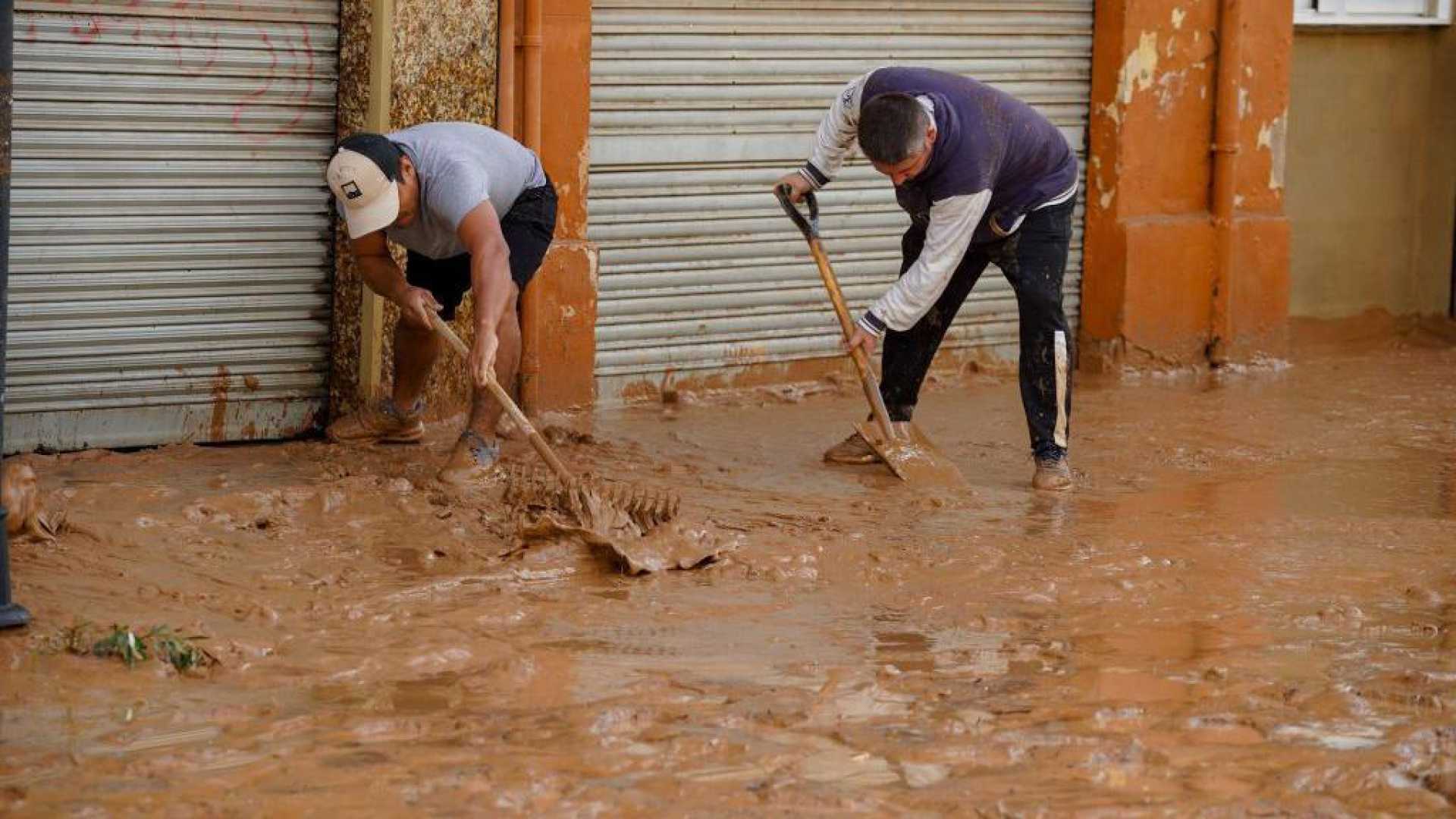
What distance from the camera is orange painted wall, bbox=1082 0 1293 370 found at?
9875 millimetres

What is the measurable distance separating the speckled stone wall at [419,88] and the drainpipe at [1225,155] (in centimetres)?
407

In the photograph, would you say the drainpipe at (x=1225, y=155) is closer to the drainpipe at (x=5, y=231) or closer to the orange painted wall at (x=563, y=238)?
the orange painted wall at (x=563, y=238)

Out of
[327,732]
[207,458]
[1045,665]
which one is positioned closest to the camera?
[327,732]

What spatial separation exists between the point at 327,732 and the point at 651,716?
0.73 m

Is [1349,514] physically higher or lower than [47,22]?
lower

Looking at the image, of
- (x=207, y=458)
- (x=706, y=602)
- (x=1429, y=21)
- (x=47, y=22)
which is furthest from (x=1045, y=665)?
(x=1429, y=21)

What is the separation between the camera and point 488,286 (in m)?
6.28

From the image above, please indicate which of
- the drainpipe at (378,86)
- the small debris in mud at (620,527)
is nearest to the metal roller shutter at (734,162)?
the drainpipe at (378,86)

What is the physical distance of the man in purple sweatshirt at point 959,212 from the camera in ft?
22.3

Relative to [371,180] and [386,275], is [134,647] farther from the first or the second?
[386,275]

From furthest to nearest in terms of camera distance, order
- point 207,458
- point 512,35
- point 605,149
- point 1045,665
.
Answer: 1. point 605,149
2. point 512,35
3. point 207,458
4. point 1045,665

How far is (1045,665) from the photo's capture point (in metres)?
5.08

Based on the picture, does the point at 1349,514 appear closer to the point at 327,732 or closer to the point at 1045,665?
the point at 1045,665

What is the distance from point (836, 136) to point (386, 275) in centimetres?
178
